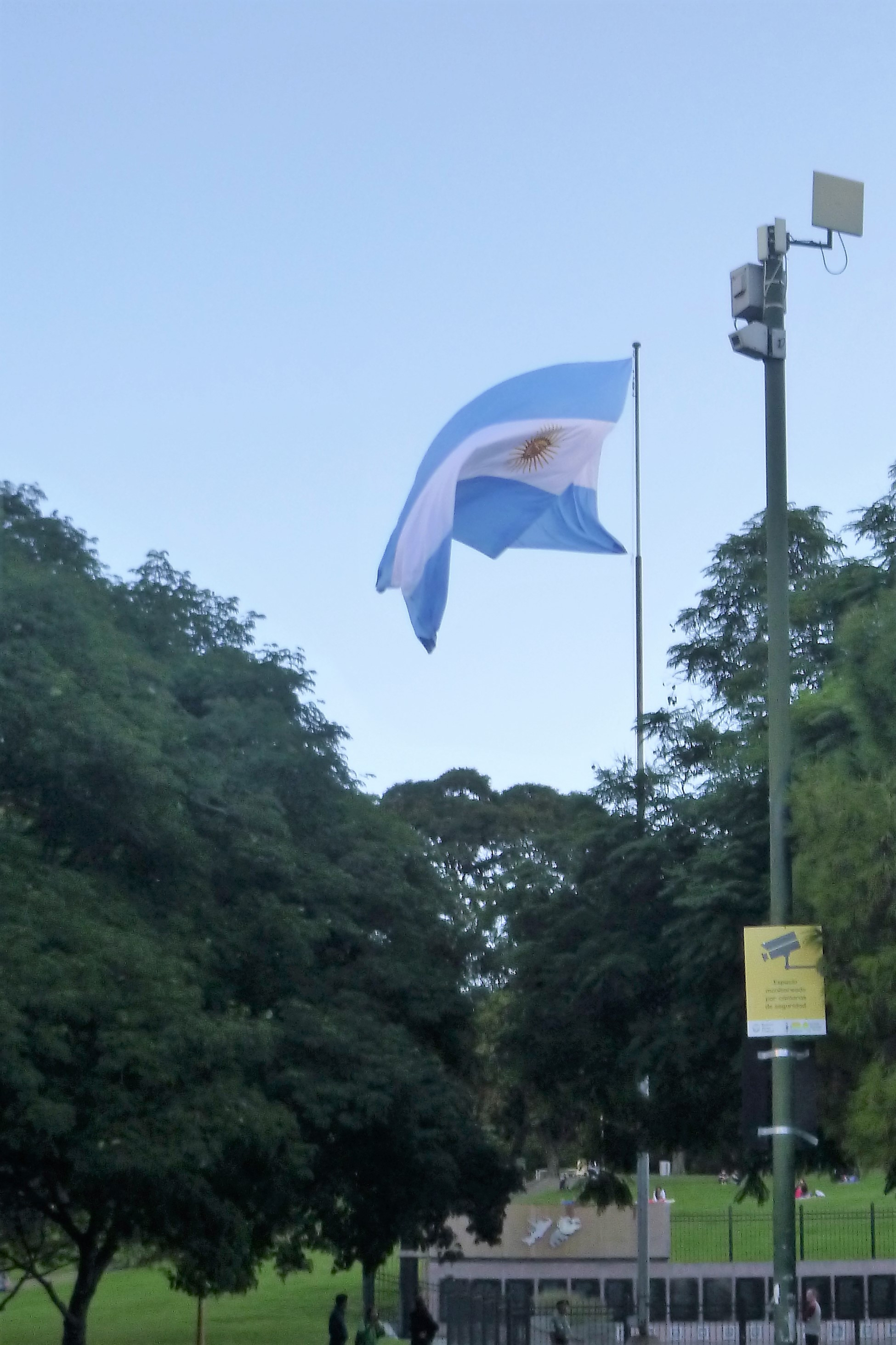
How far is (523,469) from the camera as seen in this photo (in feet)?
55.4

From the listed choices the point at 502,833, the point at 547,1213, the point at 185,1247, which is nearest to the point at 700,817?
the point at 185,1247

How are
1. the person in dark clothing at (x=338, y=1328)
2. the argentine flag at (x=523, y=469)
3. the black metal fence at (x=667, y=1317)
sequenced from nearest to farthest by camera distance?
the argentine flag at (x=523, y=469)
the black metal fence at (x=667, y=1317)
the person in dark clothing at (x=338, y=1328)

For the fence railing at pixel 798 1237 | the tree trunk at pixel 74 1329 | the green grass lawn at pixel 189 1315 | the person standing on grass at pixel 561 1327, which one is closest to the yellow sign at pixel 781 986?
the tree trunk at pixel 74 1329

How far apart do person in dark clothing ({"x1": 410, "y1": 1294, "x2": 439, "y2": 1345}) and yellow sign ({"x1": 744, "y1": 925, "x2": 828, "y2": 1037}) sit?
17.5m

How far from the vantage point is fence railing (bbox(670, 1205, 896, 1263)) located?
128 ft

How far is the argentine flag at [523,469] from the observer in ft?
54.9

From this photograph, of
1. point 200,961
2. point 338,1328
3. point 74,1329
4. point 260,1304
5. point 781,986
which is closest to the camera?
point 781,986

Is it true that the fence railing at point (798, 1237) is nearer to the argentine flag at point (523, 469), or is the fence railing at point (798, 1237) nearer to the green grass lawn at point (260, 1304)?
the green grass lawn at point (260, 1304)

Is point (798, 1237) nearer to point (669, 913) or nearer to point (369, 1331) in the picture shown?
point (369, 1331)

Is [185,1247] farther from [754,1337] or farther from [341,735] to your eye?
[754,1337]

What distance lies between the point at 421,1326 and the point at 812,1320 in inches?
252

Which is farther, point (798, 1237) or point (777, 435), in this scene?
point (798, 1237)

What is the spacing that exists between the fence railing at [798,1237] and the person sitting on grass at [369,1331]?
39.8ft

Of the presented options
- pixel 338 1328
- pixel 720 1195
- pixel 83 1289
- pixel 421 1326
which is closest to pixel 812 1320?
pixel 421 1326
